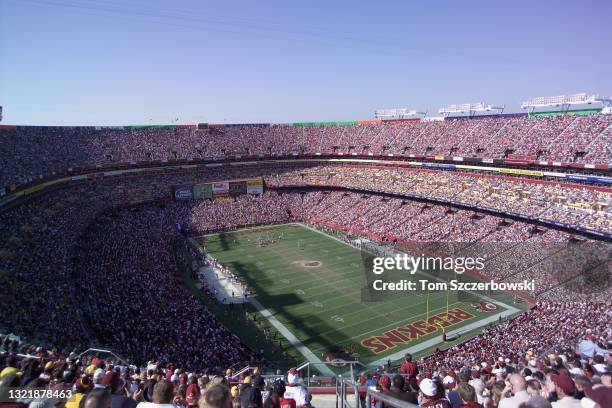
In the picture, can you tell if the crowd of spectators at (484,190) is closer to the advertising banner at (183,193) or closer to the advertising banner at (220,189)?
the advertising banner at (220,189)

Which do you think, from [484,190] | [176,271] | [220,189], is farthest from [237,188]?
[484,190]

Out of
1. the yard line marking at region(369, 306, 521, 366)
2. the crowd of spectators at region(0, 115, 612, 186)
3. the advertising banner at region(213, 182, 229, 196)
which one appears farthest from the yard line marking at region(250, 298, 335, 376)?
the advertising banner at region(213, 182, 229, 196)

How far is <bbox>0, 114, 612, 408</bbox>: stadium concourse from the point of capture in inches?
311

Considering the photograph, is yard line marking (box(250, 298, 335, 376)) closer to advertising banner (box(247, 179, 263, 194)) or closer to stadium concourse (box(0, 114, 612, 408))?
stadium concourse (box(0, 114, 612, 408))

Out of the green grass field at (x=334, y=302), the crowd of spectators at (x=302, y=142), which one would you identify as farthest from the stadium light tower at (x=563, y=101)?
the green grass field at (x=334, y=302)

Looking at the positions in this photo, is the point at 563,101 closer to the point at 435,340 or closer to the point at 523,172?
the point at 523,172

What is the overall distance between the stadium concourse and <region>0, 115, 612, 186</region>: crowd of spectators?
0.74 ft

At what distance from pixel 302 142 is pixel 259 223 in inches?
765

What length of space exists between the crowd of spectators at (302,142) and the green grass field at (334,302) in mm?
17593

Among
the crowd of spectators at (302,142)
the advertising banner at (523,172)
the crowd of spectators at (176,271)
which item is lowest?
the crowd of spectators at (176,271)

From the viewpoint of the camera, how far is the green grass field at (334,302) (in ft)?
75.7

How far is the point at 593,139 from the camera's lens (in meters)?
35.6

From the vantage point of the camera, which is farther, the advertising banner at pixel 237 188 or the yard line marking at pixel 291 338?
the advertising banner at pixel 237 188

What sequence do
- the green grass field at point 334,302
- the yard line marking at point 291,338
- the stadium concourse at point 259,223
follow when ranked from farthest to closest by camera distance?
the green grass field at point 334,302
the yard line marking at point 291,338
the stadium concourse at point 259,223
